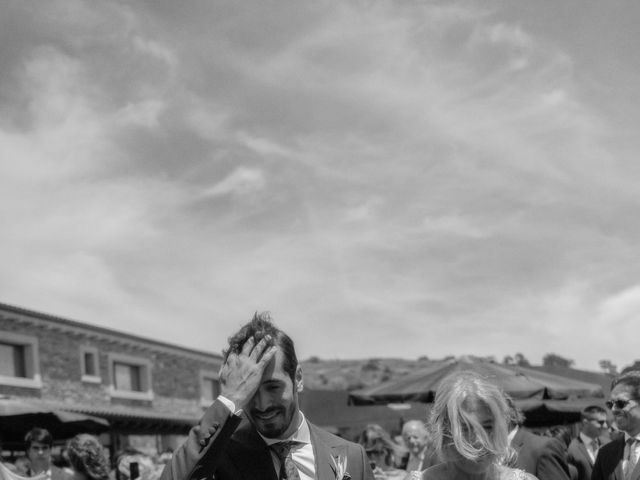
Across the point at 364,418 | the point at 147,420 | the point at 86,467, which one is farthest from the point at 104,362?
the point at 86,467

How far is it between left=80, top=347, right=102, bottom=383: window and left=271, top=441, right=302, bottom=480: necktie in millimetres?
22089

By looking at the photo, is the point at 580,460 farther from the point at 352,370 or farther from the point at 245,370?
the point at 352,370

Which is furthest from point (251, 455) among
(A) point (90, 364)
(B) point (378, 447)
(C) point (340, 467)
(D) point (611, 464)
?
(A) point (90, 364)

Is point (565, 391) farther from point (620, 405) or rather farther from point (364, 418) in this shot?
point (364, 418)

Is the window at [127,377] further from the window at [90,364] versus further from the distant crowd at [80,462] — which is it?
the distant crowd at [80,462]

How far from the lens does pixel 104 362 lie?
2495 centimetres

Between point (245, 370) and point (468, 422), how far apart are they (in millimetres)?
885

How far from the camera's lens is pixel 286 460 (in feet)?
9.20

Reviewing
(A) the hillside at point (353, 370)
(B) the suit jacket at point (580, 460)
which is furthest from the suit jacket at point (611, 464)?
(A) the hillside at point (353, 370)

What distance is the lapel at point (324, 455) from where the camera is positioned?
2.79 metres

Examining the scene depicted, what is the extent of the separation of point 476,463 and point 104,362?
2321 cm

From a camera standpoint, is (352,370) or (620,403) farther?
(352,370)

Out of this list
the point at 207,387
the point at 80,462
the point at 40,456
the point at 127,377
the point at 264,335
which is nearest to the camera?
the point at 264,335

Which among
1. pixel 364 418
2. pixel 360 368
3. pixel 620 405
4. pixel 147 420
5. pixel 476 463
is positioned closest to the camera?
pixel 476 463
